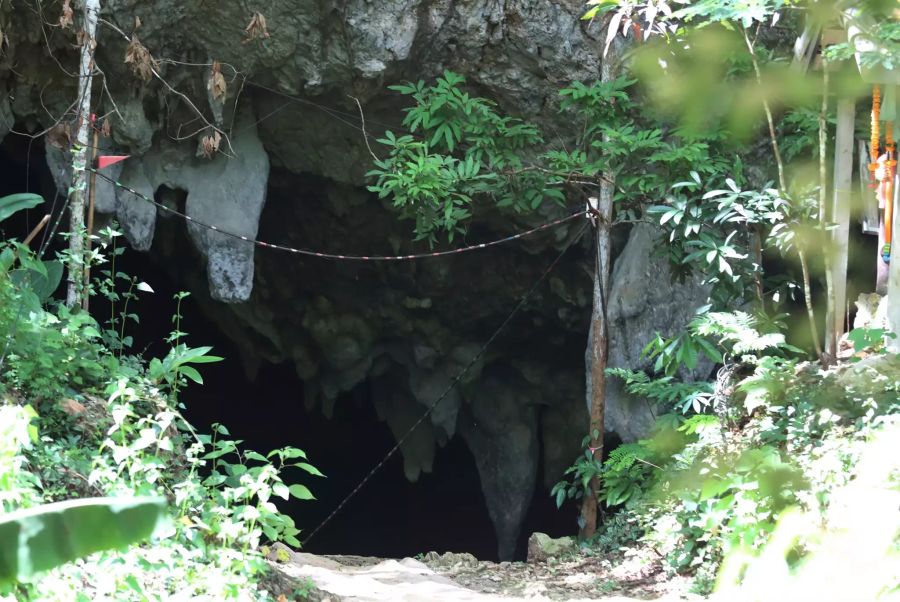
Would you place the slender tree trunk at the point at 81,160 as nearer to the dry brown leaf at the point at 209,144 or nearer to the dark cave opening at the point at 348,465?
the dry brown leaf at the point at 209,144

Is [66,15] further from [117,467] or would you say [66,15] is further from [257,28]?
[117,467]

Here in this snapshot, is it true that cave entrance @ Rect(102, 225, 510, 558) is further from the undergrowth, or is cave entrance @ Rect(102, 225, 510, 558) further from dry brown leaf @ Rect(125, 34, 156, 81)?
the undergrowth

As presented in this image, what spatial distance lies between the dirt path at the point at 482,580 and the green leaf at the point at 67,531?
2.83 meters

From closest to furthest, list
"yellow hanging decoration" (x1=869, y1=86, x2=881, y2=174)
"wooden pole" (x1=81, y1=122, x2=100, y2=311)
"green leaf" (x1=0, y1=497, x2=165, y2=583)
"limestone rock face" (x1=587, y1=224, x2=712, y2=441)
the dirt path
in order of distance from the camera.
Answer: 1. "green leaf" (x1=0, y1=497, x2=165, y2=583)
2. the dirt path
3. "wooden pole" (x1=81, y1=122, x2=100, y2=311)
4. "yellow hanging decoration" (x1=869, y1=86, x2=881, y2=174)
5. "limestone rock face" (x1=587, y1=224, x2=712, y2=441)

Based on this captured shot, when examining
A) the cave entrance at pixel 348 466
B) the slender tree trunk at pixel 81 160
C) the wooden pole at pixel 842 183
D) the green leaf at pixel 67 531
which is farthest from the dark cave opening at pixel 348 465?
the green leaf at pixel 67 531

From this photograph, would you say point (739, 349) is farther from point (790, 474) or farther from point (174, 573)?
point (790, 474)

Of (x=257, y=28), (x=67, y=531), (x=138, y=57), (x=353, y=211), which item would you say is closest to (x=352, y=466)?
(x=353, y=211)

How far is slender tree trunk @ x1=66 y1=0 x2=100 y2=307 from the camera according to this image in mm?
5109

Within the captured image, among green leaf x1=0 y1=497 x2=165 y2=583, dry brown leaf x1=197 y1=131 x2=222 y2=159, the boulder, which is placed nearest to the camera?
green leaf x1=0 y1=497 x2=165 y2=583

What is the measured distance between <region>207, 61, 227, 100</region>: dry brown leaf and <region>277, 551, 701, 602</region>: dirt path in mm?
3243

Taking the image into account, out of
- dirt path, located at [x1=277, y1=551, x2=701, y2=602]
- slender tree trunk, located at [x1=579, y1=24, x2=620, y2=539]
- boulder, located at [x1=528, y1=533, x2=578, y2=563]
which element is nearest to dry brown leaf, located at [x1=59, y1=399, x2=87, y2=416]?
dirt path, located at [x1=277, y1=551, x2=701, y2=602]

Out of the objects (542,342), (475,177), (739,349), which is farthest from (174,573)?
(542,342)

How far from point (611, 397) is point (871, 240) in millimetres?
2315

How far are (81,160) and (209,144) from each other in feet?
4.89
